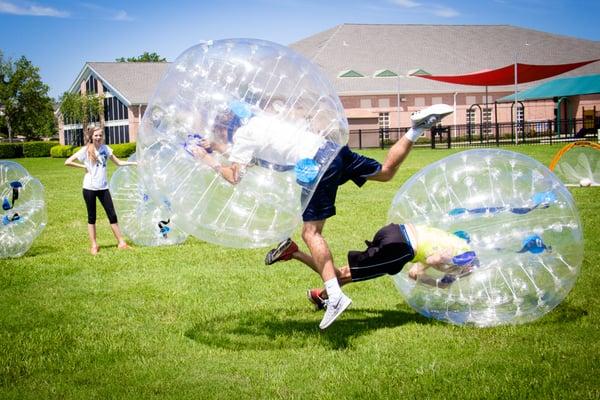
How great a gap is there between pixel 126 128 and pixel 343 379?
53.6 meters

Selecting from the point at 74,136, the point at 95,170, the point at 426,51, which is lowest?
the point at 95,170

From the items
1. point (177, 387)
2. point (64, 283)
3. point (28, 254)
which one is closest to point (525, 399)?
point (177, 387)

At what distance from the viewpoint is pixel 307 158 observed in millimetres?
5086

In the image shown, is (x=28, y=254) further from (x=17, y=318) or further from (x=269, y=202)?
(x=269, y=202)

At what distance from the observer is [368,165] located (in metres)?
5.62

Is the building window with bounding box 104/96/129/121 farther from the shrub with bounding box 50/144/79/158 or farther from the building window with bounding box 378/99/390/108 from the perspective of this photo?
the building window with bounding box 378/99/390/108

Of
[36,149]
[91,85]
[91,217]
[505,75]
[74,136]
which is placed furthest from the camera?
[74,136]

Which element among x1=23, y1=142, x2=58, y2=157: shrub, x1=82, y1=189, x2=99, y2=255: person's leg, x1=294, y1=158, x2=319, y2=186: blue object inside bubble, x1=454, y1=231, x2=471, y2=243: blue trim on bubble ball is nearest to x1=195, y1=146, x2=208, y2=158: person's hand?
x1=294, y1=158, x2=319, y2=186: blue object inside bubble

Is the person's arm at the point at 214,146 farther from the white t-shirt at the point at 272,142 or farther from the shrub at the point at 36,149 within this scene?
the shrub at the point at 36,149

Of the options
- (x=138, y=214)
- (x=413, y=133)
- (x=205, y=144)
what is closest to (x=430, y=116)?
(x=413, y=133)

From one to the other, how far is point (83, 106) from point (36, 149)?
5319 millimetres

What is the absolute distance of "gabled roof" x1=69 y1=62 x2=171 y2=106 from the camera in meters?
54.2

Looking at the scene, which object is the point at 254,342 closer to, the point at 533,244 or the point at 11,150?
the point at 533,244

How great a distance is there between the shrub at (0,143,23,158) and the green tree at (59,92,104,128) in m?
5.08
